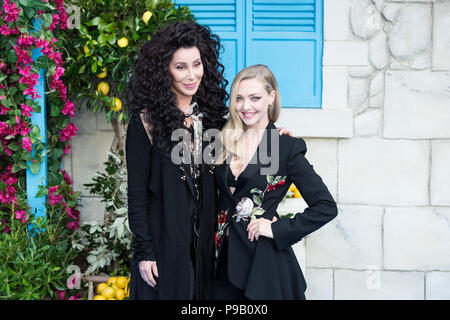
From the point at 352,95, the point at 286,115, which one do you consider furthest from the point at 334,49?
the point at 286,115

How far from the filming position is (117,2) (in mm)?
3105

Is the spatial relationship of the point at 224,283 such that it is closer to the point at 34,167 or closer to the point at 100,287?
the point at 100,287

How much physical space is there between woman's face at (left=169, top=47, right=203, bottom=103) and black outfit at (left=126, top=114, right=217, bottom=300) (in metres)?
0.26

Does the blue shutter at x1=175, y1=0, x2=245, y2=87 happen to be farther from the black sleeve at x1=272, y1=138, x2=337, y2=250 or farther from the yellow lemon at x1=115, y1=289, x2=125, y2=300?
the yellow lemon at x1=115, y1=289, x2=125, y2=300

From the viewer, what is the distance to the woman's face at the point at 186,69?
7.38ft

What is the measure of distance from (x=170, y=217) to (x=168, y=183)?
153 mm

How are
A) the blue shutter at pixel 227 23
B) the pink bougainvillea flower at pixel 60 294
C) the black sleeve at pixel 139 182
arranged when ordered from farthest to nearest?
the blue shutter at pixel 227 23, the pink bougainvillea flower at pixel 60 294, the black sleeve at pixel 139 182

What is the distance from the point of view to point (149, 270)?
2246 mm

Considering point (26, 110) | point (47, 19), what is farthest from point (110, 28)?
point (26, 110)

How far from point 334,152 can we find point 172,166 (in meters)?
1.57

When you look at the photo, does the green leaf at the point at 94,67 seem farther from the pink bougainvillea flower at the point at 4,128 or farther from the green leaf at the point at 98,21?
the pink bougainvillea flower at the point at 4,128

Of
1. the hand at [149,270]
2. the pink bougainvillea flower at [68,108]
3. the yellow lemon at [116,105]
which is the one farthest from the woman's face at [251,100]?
the pink bougainvillea flower at [68,108]

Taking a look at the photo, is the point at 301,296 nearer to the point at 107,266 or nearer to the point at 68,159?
the point at 107,266

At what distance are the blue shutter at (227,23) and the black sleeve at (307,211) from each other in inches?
55.8
